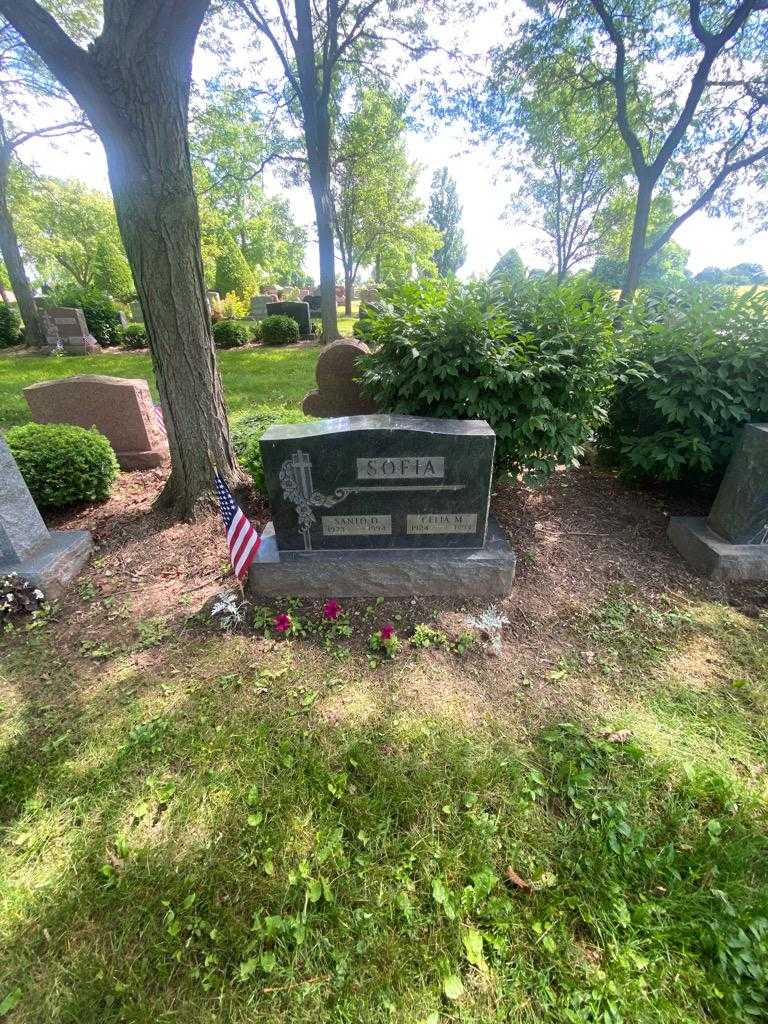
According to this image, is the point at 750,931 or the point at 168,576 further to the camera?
the point at 168,576

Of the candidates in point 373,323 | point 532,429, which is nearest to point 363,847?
point 532,429

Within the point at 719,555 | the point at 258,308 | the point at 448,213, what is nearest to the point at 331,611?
the point at 719,555

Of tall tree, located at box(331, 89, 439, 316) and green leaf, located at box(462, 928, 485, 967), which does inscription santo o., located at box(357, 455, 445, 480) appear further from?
tall tree, located at box(331, 89, 439, 316)

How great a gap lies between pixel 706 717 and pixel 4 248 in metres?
19.2

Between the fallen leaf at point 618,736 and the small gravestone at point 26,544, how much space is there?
12.6 feet

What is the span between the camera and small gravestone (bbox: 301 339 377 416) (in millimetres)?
4539

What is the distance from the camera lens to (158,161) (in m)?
3.19

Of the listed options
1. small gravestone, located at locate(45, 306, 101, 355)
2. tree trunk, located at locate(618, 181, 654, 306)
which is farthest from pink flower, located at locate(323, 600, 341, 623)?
small gravestone, located at locate(45, 306, 101, 355)

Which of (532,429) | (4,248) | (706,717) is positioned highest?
(4,248)

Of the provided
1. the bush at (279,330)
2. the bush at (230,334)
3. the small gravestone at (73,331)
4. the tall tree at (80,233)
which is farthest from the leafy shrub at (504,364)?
the tall tree at (80,233)

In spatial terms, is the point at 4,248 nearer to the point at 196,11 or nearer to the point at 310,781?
the point at 196,11

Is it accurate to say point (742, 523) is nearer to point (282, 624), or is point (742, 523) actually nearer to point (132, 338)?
point (282, 624)

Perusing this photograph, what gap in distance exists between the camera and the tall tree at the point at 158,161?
2.92 metres

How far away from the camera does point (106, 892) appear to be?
5.61ft
